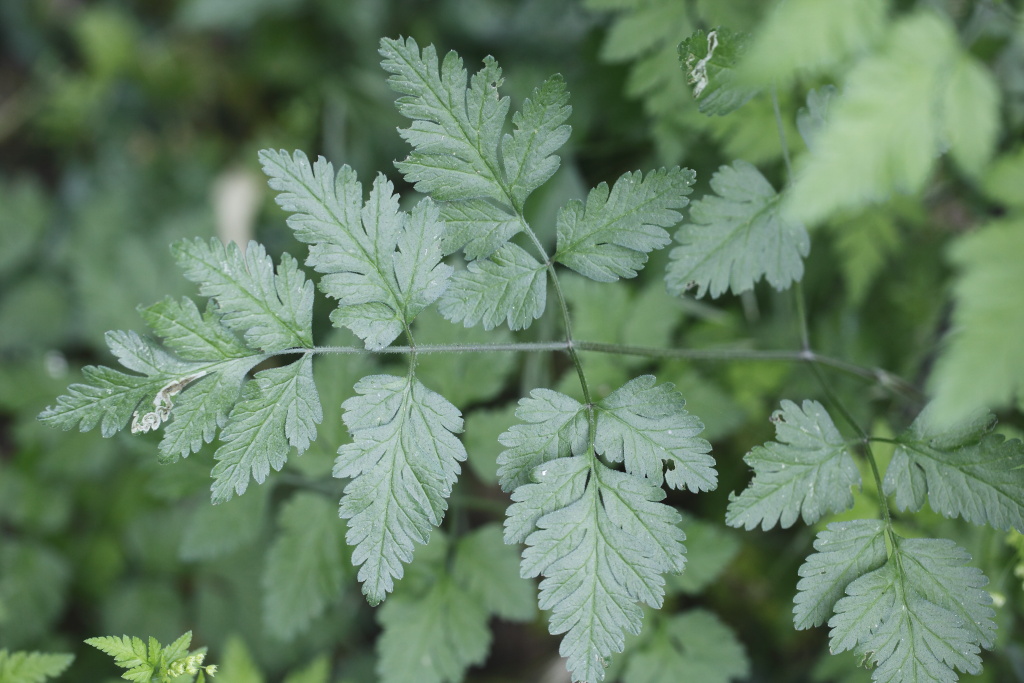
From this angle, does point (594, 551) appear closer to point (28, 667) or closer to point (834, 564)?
point (834, 564)

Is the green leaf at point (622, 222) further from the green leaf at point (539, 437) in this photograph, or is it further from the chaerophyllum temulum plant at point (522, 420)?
the green leaf at point (539, 437)

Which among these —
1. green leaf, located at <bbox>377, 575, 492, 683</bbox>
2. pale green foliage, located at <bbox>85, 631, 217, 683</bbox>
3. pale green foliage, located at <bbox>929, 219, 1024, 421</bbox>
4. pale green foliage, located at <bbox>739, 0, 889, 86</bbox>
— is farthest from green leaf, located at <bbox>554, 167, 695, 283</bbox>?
pale green foliage, located at <bbox>85, 631, 217, 683</bbox>

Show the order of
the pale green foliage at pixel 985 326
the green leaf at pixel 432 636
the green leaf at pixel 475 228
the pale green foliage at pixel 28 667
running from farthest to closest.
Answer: the green leaf at pixel 432 636
the pale green foliage at pixel 28 667
the green leaf at pixel 475 228
the pale green foliage at pixel 985 326

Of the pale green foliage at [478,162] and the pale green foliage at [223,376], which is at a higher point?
the pale green foliage at [478,162]

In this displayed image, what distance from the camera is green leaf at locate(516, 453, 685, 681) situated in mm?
1364

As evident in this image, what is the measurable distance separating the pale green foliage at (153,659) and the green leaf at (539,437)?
29.1 inches

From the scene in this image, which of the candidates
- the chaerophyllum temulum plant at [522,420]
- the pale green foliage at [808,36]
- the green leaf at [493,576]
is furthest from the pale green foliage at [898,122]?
the green leaf at [493,576]

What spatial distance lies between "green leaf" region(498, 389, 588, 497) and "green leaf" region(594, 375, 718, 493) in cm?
5

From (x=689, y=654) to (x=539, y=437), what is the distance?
3.16 ft

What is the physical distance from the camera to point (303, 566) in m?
1.93

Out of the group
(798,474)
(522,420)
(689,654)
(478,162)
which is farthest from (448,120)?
(689,654)

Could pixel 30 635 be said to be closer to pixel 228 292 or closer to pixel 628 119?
pixel 228 292

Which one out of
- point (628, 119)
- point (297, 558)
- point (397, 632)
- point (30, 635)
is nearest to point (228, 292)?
point (297, 558)

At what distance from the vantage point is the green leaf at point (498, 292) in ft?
4.79
